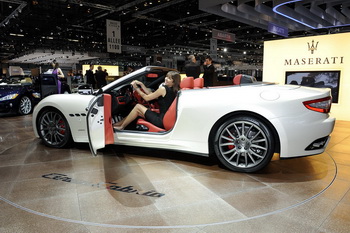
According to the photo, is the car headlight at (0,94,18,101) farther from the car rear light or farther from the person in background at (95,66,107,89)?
the car rear light

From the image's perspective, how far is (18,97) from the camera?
26.4ft

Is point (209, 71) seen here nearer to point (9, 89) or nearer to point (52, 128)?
point (52, 128)

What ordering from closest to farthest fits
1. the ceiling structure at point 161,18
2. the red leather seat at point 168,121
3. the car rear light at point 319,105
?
the car rear light at point 319,105 → the red leather seat at point 168,121 → the ceiling structure at point 161,18

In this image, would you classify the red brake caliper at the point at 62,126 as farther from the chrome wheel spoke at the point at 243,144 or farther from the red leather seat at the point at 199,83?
Result: the chrome wheel spoke at the point at 243,144

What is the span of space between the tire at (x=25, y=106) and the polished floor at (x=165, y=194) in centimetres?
515

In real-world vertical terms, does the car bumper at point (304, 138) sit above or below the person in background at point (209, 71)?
below

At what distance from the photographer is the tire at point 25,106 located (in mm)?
8302

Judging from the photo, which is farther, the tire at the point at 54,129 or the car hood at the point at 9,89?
the car hood at the point at 9,89

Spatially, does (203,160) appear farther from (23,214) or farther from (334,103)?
(334,103)

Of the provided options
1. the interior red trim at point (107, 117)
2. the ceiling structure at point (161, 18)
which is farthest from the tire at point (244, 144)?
the ceiling structure at point (161, 18)

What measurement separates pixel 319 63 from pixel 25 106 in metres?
9.14

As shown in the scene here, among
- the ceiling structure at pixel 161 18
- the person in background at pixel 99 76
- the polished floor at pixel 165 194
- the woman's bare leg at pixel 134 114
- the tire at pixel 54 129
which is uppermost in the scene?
the ceiling structure at pixel 161 18

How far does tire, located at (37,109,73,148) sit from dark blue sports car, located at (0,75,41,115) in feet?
14.7

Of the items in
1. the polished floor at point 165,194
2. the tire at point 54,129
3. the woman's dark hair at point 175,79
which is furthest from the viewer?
the tire at point 54,129
